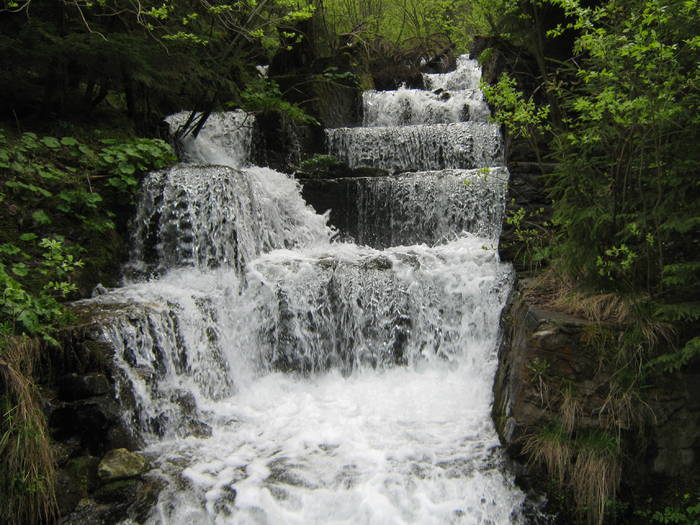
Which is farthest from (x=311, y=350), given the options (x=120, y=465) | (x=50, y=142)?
(x=50, y=142)

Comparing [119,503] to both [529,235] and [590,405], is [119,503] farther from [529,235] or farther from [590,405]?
[529,235]

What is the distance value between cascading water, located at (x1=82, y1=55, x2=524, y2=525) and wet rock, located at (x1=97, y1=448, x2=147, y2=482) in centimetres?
24

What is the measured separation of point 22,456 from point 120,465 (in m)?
0.82

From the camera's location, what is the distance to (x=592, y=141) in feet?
13.6

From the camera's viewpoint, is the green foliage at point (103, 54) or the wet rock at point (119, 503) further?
the green foliage at point (103, 54)

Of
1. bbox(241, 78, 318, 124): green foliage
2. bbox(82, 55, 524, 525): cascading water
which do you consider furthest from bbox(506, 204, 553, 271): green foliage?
bbox(241, 78, 318, 124): green foliage

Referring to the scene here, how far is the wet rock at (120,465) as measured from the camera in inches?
156

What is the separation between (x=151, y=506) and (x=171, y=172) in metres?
4.87

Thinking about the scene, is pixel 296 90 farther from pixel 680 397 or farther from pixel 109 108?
pixel 680 397

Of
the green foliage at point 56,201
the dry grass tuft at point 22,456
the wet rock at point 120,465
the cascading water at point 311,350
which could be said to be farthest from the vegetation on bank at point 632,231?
the green foliage at point 56,201

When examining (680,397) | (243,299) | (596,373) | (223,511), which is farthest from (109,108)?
(680,397)

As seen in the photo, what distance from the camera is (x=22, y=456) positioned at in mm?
3381

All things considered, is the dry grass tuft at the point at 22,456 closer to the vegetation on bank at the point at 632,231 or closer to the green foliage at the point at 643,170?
the vegetation on bank at the point at 632,231

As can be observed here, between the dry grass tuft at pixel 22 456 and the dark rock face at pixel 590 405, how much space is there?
11.7ft
